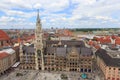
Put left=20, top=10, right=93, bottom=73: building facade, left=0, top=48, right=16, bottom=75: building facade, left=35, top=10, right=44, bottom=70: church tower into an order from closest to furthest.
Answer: left=0, top=48, right=16, bottom=75: building facade, left=20, top=10, right=93, bottom=73: building facade, left=35, top=10, right=44, bottom=70: church tower

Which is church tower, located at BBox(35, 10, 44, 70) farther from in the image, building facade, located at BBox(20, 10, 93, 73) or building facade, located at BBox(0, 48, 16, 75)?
building facade, located at BBox(0, 48, 16, 75)

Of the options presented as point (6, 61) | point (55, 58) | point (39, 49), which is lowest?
point (6, 61)

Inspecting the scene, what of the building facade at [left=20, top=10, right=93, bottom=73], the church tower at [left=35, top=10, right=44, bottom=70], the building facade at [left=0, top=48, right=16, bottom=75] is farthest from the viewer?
the church tower at [left=35, top=10, right=44, bottom=70]

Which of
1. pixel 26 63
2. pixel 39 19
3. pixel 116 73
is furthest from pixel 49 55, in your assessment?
pixel 116 73

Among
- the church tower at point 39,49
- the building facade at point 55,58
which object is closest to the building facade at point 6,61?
the building facade at point 55,58

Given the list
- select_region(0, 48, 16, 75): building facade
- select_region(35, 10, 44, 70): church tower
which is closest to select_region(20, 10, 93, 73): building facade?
select_region(35, 10, 44, 70): church tower

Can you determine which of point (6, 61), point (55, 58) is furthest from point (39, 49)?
point (6, 61)

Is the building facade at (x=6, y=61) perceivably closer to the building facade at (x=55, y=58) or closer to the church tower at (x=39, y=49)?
the building facade at (x=55, y=58)

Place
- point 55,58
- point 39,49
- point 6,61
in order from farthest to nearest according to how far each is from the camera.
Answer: point 39,49 → point 55,58 → point 6,61

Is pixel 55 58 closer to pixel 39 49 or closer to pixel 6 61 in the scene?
pixel 39 49
